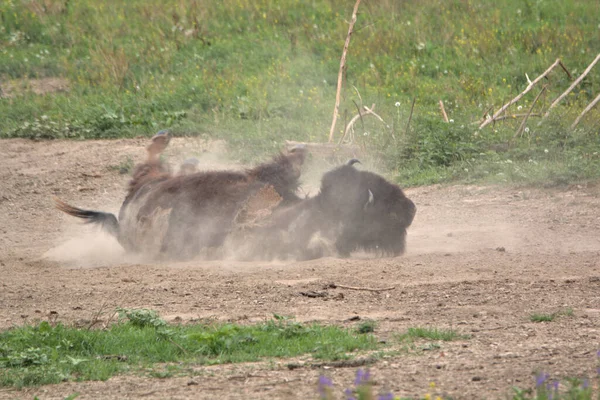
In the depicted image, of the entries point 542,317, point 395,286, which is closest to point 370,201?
point 395,286

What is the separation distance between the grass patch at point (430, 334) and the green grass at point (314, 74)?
16.7ft

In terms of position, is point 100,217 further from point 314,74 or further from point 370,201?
point 314,74

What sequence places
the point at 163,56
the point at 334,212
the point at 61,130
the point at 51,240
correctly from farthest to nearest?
the point at 163,56 → the point at 61,130 → the point at 51,240 → the point at 334,212

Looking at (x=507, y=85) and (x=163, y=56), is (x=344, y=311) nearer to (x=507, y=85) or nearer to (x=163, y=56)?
(x=507, y=85)

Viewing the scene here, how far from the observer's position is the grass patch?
510 cm

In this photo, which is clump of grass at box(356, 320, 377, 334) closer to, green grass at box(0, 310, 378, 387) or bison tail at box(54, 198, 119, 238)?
green grass at box(0, 310, 378, 387)

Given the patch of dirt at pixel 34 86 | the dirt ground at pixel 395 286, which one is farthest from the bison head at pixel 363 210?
the patch of dirt at pixel 34 86

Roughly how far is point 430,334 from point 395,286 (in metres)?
1.48

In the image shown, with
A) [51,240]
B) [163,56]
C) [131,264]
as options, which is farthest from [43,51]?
[131,264]

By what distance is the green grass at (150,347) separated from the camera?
4859mm

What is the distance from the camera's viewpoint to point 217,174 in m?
8.07

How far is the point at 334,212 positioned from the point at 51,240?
3.82 metres

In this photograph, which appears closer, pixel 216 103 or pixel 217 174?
pixel 217 174

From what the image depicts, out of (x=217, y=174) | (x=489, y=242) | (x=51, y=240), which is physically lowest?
(x=51, y=240)
